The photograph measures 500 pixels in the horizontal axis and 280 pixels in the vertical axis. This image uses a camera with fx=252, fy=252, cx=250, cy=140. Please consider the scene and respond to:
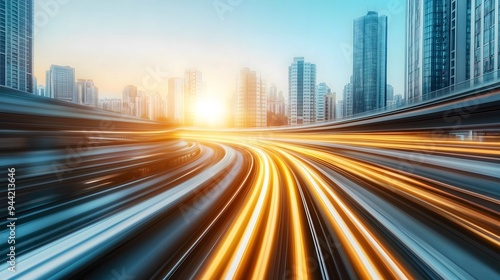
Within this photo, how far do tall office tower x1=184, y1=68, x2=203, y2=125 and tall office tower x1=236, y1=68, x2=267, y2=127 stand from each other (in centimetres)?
280

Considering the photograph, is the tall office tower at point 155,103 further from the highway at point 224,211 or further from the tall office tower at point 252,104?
the tall office tower at point 252,104

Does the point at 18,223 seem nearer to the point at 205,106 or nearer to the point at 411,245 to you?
the point at 411,245

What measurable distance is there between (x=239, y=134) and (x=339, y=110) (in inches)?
254

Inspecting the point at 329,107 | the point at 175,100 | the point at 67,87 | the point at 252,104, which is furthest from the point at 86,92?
the point at 329,107

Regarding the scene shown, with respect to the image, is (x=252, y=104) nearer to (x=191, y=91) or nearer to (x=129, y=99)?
(x=191, y=91)

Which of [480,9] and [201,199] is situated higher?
[480,9]

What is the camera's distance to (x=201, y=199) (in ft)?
10.7

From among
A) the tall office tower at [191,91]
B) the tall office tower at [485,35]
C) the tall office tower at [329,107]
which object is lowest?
the tall office tower at [191,91]

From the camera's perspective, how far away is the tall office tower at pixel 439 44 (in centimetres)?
976

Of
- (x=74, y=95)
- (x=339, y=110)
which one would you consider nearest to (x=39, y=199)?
(x=74, y=95)

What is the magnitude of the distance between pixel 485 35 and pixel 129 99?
12.2 meters

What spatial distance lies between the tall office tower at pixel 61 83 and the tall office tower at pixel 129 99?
2.45ft

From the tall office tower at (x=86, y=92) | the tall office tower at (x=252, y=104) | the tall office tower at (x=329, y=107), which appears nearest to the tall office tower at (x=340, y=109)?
the tall office tower at (x=329, y=107)

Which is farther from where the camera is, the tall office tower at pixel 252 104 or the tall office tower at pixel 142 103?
the tall office tower at pixel 252 104
